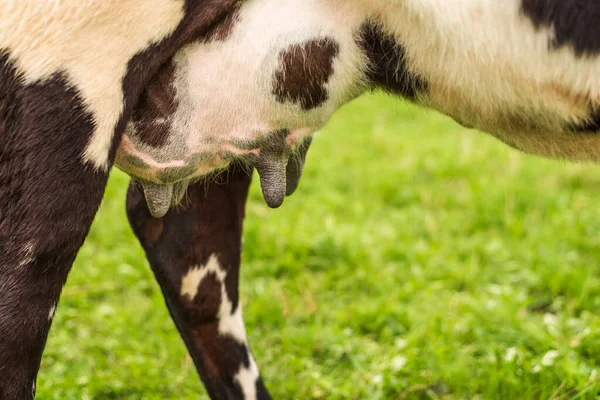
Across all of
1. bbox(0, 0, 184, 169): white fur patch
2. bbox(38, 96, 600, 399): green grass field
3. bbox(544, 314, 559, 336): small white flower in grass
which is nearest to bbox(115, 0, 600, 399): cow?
bbox(0, 0, 184, 169): white fur patch

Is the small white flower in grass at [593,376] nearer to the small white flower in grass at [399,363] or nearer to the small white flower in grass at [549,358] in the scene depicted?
the small white flower in grass at [549,358]

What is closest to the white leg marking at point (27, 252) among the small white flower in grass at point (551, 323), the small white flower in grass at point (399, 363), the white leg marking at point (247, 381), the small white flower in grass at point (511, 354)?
the white leg marking at point (247, 381)

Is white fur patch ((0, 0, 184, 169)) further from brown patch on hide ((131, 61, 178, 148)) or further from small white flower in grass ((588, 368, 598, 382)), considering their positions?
small white flower in grass ((588, 368, 598, 382))

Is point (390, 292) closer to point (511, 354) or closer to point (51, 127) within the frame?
point (511, 354)

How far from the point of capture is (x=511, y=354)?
270cm

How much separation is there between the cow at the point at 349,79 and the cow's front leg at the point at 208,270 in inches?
12.2

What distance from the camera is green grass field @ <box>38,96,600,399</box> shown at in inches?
107

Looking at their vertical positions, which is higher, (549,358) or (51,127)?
(51,127)

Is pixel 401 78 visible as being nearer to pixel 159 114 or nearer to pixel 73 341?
pixel 159 114

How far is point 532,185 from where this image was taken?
177 inches

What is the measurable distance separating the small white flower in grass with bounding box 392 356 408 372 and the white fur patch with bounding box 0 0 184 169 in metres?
1.36

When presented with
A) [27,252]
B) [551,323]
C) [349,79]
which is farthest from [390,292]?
[27,252]

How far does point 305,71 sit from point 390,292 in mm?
1731

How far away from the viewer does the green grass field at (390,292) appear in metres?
2.73
